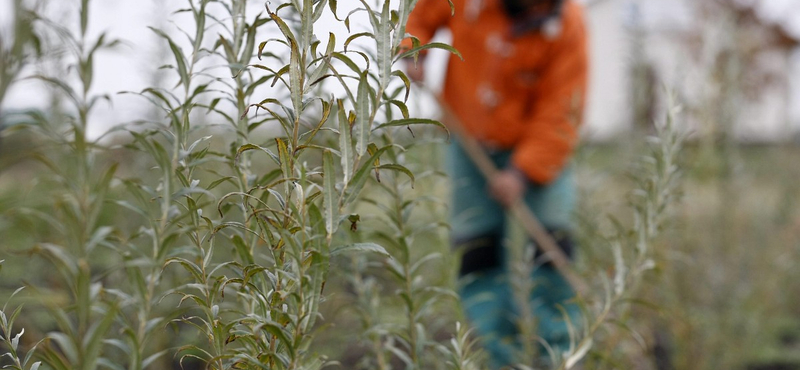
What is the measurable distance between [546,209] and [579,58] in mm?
737

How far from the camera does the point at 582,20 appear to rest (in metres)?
3.09

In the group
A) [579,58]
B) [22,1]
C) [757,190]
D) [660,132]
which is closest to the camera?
[22,1]

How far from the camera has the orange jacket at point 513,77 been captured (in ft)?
9.63

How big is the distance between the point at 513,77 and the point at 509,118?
0.20 m

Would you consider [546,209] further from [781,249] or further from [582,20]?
[781,249]

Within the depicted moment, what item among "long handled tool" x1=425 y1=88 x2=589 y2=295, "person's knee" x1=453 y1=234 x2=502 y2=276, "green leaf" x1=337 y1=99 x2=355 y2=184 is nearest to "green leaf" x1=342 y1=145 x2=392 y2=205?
"green leaf" x1=337 y1=99 x2=355 y2=184

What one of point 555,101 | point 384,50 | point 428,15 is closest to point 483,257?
point 555,101

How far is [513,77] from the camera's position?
3104mm

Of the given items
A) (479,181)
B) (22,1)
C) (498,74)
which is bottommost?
(479,181)

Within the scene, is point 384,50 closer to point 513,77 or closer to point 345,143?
point 345,143

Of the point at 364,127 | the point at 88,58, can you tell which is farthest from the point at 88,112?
the point at 364,127

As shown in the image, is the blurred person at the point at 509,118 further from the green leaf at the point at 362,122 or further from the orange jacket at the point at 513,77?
the green leaf at the point at 362,122

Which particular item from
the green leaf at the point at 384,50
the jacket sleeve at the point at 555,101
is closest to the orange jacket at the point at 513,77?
the jacket sleeve at the point at 555,101

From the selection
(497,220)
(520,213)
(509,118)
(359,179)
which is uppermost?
(359,179)
